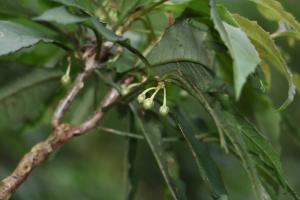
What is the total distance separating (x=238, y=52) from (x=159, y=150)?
355 mm

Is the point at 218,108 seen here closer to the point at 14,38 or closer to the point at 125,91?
the point at 125,91

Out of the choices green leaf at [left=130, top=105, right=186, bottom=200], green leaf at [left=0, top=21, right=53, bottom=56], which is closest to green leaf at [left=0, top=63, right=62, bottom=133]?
green leaf at [left=130, top=105, right=186, bottom=200]

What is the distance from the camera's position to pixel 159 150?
0.98 metres

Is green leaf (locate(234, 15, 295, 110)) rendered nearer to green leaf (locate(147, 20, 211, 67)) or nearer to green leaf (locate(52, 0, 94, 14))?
green leaf (locate(147, 20, 211, 67))

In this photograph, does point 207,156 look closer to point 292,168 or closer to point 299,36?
point 299,36

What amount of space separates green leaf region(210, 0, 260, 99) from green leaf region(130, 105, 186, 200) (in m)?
0.29

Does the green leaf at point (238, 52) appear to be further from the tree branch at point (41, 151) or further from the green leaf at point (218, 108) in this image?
A: the tree branch at point (41, 151)

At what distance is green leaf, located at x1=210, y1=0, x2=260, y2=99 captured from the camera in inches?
24.3

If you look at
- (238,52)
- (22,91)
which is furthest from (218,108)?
(22,91)

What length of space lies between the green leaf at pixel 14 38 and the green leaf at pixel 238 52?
241mm

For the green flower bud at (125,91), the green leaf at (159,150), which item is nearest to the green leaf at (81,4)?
the green flower bud at (125,91)

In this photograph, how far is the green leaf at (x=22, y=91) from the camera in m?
1.12

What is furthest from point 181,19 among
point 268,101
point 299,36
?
point 268,101

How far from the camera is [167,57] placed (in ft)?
2.74
